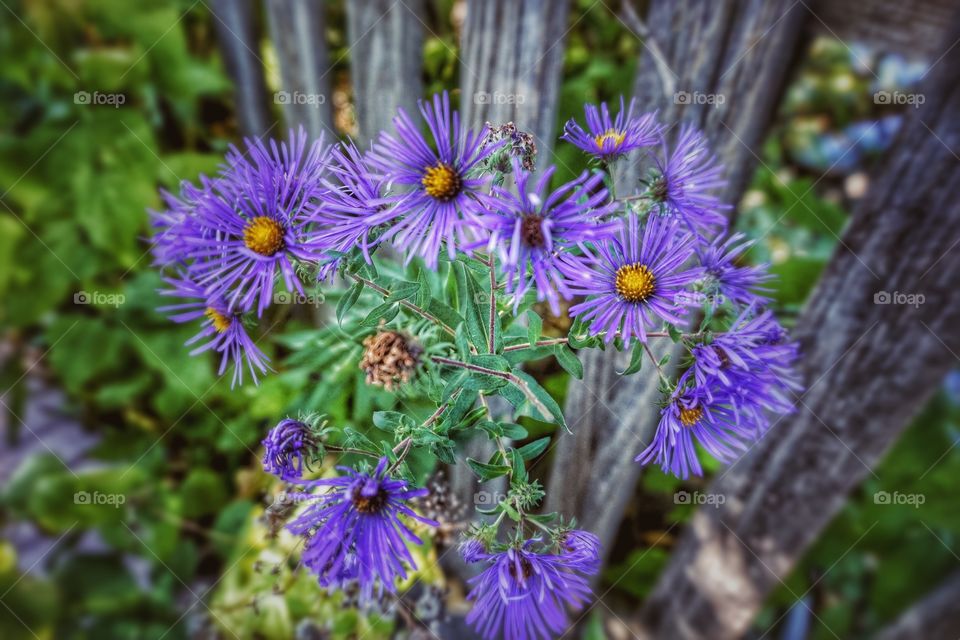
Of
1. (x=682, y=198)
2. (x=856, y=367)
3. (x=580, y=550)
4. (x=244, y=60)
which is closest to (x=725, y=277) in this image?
(x=682, y=198)

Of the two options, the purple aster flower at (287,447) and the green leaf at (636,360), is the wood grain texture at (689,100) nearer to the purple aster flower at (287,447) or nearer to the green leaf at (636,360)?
the green leaf at (636,360)

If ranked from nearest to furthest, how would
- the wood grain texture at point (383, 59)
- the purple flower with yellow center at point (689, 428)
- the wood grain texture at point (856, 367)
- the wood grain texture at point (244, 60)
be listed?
the purple flower with yellow center at point (689, 428) < the wood grain texture at point (856, 367) < the wood grain texture at point (383, 59) < the wood grain texture at point (244, 60)

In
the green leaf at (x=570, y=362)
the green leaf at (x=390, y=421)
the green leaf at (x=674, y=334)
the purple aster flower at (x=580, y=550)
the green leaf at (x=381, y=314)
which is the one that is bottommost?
the purple aster flower at (x=580, y=550)

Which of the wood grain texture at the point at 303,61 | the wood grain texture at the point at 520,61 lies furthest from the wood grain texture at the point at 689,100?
the wood grain texture at the point at 303,61

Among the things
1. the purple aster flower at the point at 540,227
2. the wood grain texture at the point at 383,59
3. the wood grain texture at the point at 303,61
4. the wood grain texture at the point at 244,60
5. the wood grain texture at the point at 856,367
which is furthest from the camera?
the wood grain texture at the point at 244,60

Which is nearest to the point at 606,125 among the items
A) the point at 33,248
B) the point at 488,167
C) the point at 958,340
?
the point at 488,167

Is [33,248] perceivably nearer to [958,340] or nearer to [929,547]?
[958,340]

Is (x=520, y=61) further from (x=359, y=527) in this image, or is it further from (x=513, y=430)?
(x=359, y=527)

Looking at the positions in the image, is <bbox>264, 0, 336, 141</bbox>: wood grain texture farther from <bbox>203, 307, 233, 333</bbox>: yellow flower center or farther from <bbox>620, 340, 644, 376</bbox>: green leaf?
<bbox>620, 340, 644, 376</bbox>: green leaf
